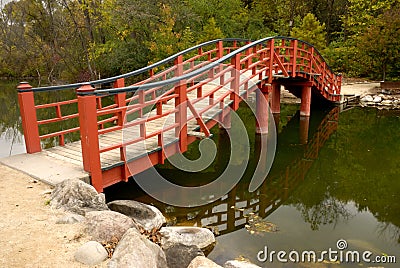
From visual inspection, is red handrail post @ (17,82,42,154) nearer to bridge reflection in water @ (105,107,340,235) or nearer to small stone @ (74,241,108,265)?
bridge reflection in water @ (105,107,340,235)

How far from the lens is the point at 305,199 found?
596 centimetres

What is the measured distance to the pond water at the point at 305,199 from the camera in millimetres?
4512

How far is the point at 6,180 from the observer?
4.37m

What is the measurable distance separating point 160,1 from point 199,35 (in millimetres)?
2954

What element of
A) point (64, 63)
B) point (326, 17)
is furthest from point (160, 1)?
point (326, 17)

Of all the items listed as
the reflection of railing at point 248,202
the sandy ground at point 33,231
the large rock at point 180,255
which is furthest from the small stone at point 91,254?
the reflection of railing at point 248,202

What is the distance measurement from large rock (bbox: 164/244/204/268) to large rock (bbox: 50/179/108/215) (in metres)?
0.94

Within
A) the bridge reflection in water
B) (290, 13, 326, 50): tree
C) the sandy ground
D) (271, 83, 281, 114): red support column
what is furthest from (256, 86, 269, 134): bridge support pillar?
(290, 13, 326, 50): tree

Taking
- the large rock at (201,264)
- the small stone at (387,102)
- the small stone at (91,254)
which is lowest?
the small stone at (387,102)

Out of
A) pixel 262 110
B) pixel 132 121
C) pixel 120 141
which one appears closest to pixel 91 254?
pixel 120 141

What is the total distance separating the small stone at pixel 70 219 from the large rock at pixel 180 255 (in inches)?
36.2

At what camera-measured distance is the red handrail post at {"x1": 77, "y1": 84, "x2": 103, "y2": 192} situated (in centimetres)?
412

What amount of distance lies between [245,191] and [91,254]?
373 centimetres

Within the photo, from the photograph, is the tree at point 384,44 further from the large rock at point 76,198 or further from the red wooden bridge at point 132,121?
the large rock at point 76,198
